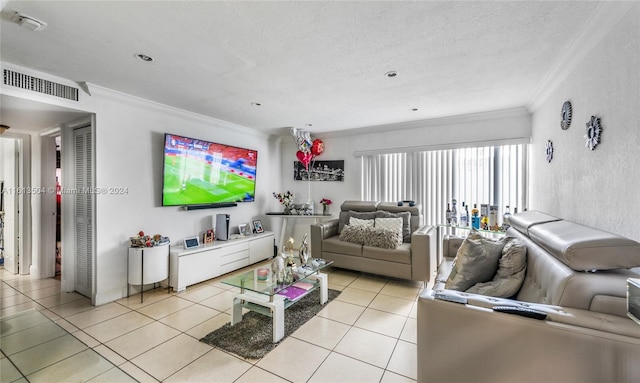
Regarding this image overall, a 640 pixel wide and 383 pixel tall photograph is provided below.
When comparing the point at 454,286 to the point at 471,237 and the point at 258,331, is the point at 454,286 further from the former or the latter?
the point at 258,331

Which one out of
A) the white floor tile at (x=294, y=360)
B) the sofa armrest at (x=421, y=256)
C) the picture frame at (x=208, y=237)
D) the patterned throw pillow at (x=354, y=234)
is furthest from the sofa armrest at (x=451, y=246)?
the picture frame at (x=208, y=237)

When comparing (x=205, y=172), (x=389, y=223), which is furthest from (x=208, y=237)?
(x=389, y=223)

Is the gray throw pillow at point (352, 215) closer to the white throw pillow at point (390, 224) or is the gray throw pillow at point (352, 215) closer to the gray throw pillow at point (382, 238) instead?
the white throw pillow at point (390, 224)

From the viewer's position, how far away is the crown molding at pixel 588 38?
4.83 feet

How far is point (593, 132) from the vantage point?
1.77m

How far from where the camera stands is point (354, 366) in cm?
188

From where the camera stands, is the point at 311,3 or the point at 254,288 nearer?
the point at 311,3

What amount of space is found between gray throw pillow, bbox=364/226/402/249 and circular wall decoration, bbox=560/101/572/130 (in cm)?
203

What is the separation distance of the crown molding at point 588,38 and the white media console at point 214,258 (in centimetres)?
414

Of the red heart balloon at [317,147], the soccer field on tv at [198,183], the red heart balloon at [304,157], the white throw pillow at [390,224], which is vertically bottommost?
the white throw pillow at [390,224]

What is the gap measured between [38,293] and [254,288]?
299 centimetres

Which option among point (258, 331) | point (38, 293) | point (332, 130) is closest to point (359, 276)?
point (258, 331)

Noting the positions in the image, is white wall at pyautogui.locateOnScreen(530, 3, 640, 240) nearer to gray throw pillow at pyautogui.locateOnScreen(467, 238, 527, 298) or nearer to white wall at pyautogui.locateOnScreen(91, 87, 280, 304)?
gray throw pillow at pyautogui.locateOnScreen(467, 238, 527, 298)

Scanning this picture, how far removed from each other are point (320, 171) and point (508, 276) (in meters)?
3.72
